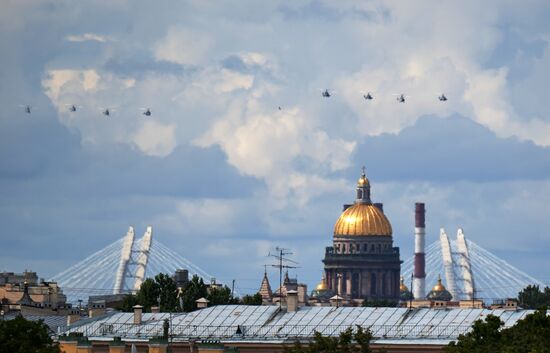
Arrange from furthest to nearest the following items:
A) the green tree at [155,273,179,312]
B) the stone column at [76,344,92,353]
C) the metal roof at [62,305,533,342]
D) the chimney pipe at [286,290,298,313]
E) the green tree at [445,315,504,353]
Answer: the green tree at [155,273,179,312], the chimney pipe at [286,290,298,313], the metal roof at [62,305,533,342], the stone column at [76,344,92,353], the green tree at [445,315,504,353]

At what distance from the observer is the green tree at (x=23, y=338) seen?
298 feet

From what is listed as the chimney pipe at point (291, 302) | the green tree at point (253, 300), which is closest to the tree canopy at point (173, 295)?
the green tree at point (253, 300)

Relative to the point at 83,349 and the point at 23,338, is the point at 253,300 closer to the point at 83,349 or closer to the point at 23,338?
the point at 83,349

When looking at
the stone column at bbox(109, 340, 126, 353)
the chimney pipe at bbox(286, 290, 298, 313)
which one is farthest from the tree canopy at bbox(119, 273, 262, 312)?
the stone column at bbox(109, 340, 126, 353)

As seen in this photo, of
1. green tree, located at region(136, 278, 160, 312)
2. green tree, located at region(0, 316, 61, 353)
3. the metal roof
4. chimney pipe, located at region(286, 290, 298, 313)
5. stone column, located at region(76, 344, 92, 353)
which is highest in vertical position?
green tree, located at region(136, 278, 160, 312)

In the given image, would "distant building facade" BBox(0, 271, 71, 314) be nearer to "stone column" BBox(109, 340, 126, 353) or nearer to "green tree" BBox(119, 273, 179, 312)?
"green tree" BBox(119, 273, 179, 312)

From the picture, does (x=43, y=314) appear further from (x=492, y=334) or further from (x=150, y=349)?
(x=492, y=334)

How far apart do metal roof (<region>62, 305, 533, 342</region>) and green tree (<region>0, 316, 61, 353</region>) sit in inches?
1007

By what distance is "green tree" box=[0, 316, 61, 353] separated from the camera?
90.9 meters

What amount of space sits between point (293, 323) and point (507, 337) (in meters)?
29.0

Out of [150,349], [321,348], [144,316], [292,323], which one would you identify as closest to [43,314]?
[144,316]

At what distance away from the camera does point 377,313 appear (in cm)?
12250

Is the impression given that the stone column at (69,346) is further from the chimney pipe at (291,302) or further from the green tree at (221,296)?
the green tree at (221,296)

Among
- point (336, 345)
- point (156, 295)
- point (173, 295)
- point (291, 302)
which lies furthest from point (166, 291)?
point (336, 345)
